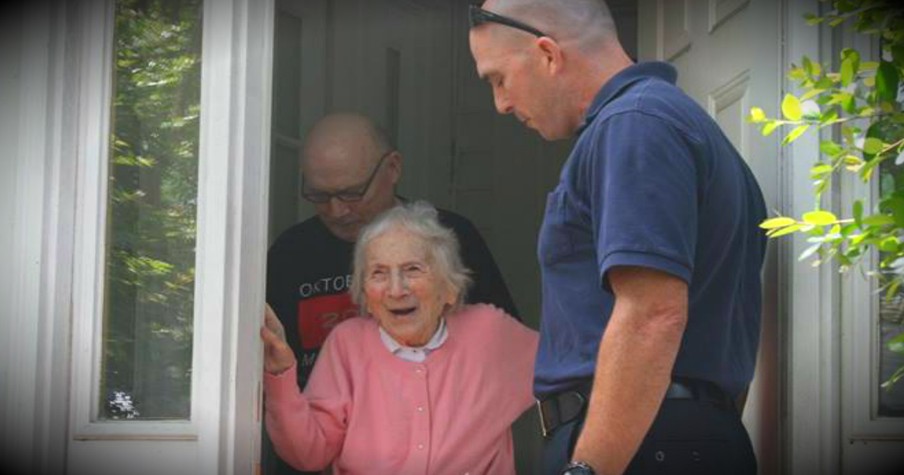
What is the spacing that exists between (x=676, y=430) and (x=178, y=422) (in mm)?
1102

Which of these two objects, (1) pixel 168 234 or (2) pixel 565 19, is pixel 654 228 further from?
A: (1) pixel 168 234

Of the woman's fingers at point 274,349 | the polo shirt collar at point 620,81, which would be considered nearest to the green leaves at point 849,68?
the polo shirt collar at point 620,81

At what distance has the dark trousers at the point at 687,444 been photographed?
2.69 meters

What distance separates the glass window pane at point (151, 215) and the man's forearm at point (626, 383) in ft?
3.43

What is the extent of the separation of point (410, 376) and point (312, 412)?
0.25m

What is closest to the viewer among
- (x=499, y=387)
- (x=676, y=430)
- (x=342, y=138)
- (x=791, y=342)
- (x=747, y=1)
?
(x=676, y=430)

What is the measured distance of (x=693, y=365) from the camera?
2732 millimetres

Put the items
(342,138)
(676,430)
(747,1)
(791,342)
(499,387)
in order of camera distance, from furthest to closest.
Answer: (342,138), (499,387), (747,1), (791,342), (676,430)

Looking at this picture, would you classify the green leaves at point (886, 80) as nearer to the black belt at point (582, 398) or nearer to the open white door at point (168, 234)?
the black belt at point (582, 398)

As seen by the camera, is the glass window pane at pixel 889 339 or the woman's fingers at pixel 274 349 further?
the woman's fingers at pixel 274 349

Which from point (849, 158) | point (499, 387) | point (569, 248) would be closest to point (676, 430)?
point (569, 248)

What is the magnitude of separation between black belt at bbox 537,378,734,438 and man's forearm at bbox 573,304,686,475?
0.69ft

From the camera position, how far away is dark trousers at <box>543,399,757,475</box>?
2.69 meters

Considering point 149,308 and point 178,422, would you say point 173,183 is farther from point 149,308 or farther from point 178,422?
point 178,422
